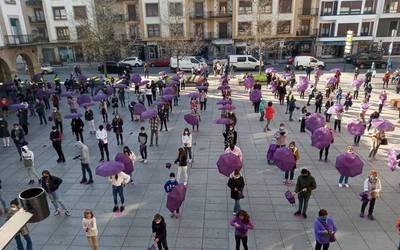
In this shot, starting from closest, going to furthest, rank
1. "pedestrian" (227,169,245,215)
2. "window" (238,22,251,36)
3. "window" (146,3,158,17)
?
"pedestrian" (227,169,245,215)
"window" (238,22,251,36)
"window" (146,3,158,17)

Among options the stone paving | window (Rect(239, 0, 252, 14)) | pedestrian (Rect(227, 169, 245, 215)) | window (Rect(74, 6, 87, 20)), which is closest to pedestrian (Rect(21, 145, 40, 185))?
the stone paving

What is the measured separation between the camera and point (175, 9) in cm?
4728

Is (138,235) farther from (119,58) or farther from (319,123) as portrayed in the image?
(119,58)

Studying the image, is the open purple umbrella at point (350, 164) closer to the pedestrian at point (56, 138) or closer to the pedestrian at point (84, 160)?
the pedestrian at point (84, 160)

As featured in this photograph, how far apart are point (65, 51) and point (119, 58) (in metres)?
9.41

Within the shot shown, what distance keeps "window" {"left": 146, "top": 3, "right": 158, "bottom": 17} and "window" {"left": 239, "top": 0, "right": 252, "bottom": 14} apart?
12.4 metres

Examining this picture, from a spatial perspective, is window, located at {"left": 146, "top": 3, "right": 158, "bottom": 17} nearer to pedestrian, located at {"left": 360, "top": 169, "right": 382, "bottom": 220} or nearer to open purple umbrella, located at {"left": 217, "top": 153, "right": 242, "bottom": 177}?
open purple umbrella, located at {"left": 217, "top": 153, "right": 242, "bottom": 177}

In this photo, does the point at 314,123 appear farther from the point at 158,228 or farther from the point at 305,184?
the point at 158,228

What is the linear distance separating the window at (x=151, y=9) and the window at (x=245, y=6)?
12.4m

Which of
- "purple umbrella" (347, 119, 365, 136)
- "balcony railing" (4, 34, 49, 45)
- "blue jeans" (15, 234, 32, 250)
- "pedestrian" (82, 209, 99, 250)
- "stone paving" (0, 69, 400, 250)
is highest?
"balcony railing" (4, 34, 49, 45)

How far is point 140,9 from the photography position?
47.8m

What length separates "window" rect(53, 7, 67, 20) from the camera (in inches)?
1925

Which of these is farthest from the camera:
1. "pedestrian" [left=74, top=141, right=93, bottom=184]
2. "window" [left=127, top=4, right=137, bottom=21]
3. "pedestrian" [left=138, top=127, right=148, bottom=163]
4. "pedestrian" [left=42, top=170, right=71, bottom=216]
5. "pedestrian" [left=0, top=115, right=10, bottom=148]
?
"window" [left=127, top=4, right=137, bottom=21]

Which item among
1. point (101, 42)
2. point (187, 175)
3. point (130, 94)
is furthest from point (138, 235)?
point (101, 42)
